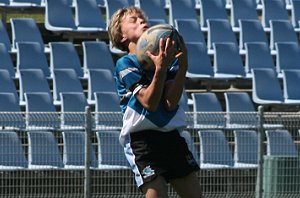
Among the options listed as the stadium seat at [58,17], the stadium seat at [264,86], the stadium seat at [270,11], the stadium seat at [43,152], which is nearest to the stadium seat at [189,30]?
the stadium seat at [264,86]

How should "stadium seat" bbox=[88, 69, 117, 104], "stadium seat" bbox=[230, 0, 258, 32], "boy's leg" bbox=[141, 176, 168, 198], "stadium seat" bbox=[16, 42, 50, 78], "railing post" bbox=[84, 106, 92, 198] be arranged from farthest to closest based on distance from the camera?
"stadium seat" bbox=[230, 0, 258, 32] → "stadium seat" bbox=[16, 42, 50, 78] → "stadium seat" bbox=[88, 69, 117, 104] → "railing post" bbox=[84, 106, 92, 198] → "boy's leg" bbox=[141, 176, 168, 198]

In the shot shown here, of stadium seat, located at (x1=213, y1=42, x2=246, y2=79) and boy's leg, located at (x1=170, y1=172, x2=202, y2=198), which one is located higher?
stadium seat, located at (x1=213, y1=42, x2=246, y2=79)

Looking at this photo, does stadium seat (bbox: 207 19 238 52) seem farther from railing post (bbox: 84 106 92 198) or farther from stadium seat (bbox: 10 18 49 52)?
railing post (bbox: 84 106 92 198)

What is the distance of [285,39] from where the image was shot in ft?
49.2

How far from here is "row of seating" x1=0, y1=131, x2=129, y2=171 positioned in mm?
9992

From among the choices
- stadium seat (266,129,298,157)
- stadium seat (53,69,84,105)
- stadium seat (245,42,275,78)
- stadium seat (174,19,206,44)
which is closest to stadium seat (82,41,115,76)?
stadium seat (53,69,84,105)

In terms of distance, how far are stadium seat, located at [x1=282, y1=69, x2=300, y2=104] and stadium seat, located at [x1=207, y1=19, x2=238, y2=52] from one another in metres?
1.02

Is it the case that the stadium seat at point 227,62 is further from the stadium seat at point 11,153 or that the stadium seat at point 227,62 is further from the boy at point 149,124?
the boy at point 149,124

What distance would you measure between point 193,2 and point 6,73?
14.2 ft

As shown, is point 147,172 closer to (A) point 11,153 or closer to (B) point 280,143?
(A) point 11,153

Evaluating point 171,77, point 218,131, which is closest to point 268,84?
point 218,131

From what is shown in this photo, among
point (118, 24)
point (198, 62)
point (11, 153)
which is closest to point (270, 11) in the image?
point (198, 62)

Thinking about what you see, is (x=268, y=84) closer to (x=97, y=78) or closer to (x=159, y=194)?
(x=97, y=78)

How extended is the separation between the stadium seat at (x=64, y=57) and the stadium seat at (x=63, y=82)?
1.83 feet
